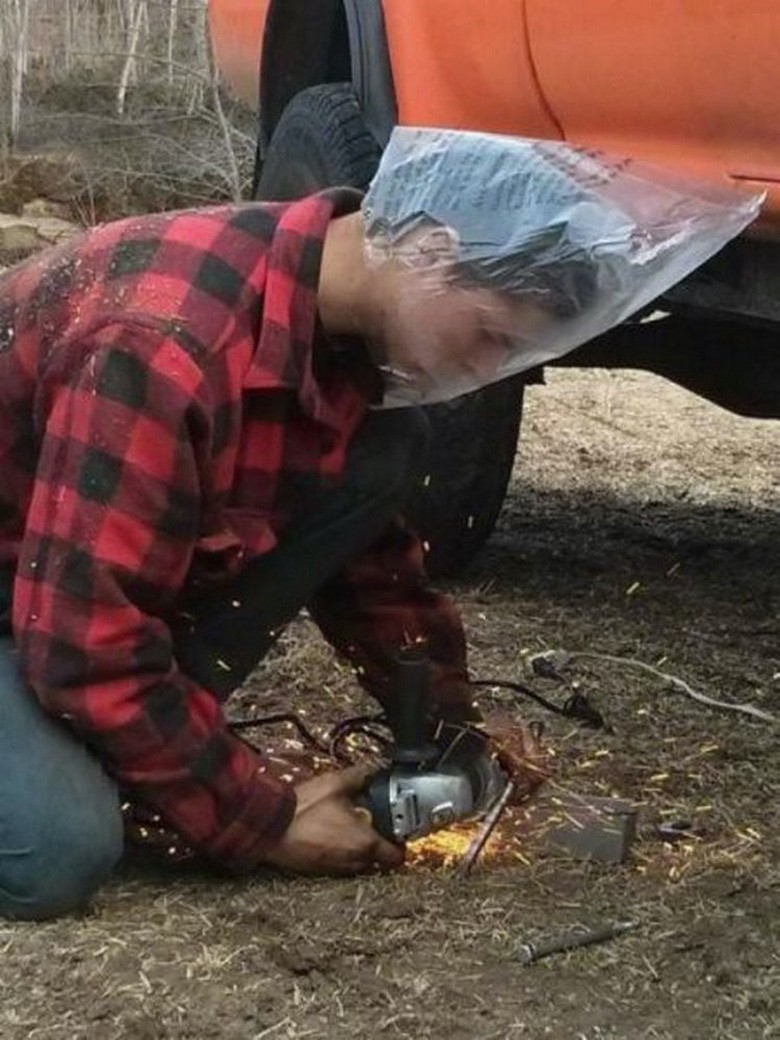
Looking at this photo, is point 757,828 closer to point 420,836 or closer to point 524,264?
point 420,836

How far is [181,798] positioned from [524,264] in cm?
84

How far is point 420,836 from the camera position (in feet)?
9.20

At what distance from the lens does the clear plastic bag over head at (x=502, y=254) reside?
2.35m

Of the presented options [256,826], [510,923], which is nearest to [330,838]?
[256,826]

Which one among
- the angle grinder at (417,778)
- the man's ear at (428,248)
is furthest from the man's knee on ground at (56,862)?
the man's ear at (428,248)

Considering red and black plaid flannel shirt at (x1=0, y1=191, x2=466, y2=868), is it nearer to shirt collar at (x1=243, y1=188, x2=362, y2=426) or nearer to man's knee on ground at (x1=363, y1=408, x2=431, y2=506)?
shirt collar at (x1=243, y1=188, x2=362, y2=426)

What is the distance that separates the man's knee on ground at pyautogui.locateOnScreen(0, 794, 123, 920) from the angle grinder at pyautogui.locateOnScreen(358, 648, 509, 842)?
39 cm

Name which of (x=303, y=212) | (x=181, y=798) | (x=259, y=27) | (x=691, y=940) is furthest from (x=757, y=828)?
(x=259, y=27)

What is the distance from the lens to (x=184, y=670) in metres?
2.80

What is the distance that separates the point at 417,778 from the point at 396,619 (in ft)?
1.06

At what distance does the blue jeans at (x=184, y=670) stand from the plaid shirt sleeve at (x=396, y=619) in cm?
7

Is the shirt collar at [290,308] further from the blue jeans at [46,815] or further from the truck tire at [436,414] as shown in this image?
the truck tire at [436,414]

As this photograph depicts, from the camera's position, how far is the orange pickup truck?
299cm

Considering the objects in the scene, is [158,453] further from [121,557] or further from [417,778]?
[417,778]
